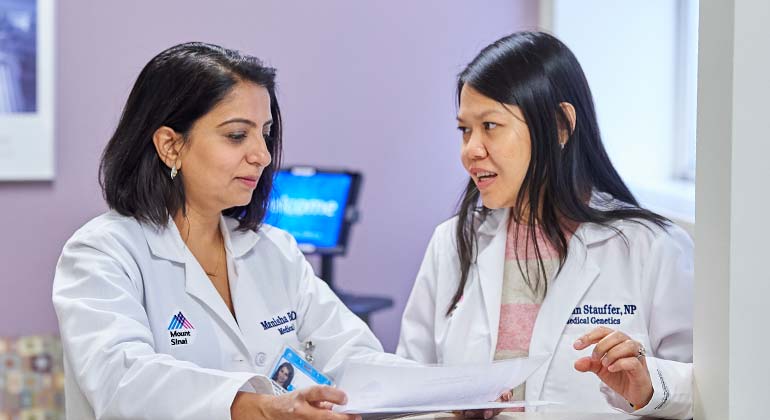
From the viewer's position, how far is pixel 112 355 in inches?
60.7

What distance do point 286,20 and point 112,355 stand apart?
2757mm

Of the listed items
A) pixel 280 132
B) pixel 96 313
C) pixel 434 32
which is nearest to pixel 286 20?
pixel 434 32

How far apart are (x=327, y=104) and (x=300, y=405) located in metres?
2.86

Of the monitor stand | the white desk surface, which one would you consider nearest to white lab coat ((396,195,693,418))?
the white desk surface

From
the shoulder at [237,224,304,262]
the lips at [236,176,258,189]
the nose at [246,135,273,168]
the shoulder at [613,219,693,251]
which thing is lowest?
the shoulder at [237,224,304,262]

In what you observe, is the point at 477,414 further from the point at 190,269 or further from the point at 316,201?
the point at 316,201

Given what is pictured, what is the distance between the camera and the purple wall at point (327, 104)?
3.89 m

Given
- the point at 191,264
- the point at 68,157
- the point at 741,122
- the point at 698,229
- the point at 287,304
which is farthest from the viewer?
the point at 68,157

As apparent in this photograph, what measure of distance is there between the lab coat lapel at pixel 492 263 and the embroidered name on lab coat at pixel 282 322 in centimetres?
40

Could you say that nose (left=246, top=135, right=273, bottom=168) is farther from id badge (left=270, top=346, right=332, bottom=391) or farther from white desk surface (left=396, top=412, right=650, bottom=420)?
white desk surface (left=396, top=412, right=650, bottom=420)

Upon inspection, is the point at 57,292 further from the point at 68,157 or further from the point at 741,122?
A: the point at 68,157

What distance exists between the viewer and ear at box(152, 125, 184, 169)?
1842mm

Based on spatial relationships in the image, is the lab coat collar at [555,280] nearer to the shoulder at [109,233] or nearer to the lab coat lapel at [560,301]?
the lab coat lapel at [560,301]

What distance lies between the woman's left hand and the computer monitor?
89.0 inches
